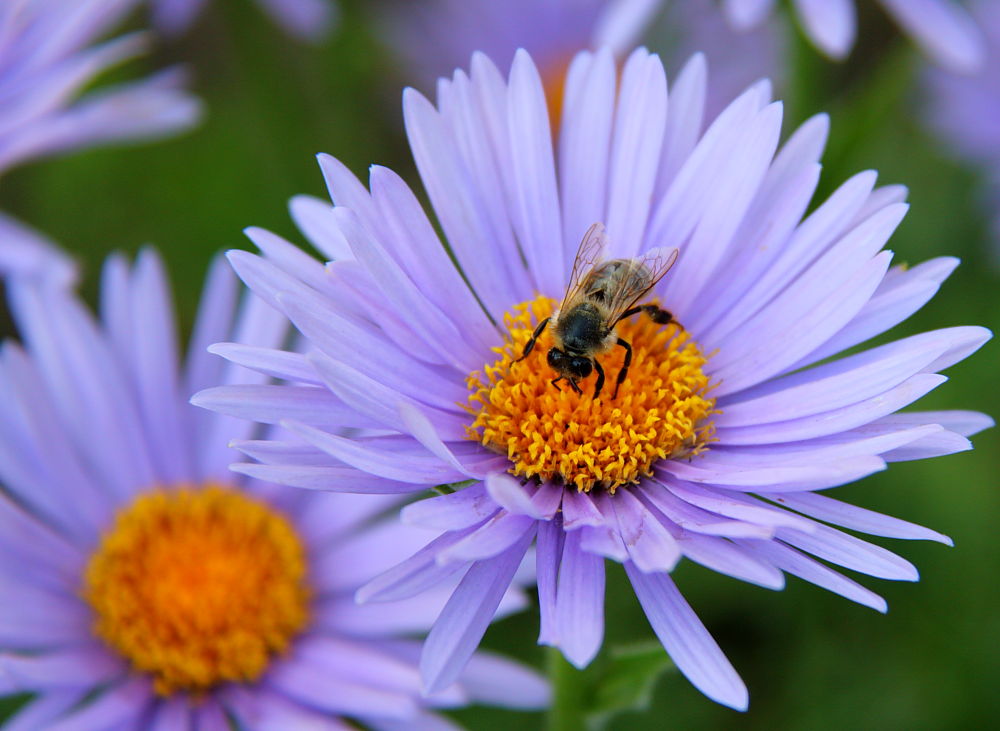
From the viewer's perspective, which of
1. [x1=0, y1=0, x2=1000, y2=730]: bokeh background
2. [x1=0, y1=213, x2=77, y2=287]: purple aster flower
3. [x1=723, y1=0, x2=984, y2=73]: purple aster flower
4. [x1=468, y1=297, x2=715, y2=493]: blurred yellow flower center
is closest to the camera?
[x1=468, y1=297, x2=715, y2=493]: blurred yellow flower center

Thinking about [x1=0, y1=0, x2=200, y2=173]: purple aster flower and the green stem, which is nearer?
the green stem

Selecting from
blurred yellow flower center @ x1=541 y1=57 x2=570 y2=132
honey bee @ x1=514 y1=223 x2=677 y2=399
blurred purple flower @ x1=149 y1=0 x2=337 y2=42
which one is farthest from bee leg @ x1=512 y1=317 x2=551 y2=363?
blurred yellow flower center @ x1=541 y1=57 x2=570 y2=132

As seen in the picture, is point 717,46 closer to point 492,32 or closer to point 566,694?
point 492,32

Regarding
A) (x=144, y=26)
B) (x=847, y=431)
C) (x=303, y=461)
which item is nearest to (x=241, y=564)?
(x=303, y=461)

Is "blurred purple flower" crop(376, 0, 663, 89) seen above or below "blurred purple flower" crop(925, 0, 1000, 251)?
below

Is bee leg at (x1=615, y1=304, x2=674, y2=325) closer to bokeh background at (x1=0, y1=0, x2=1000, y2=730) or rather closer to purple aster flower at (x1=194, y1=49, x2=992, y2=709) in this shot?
purple aster flower at (x1=194, y1=49, x2=992, y2=709)

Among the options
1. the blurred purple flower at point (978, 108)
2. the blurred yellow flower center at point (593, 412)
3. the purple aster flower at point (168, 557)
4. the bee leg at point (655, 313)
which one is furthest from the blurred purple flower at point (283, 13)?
the blurred purple flower at point (978, 108)
